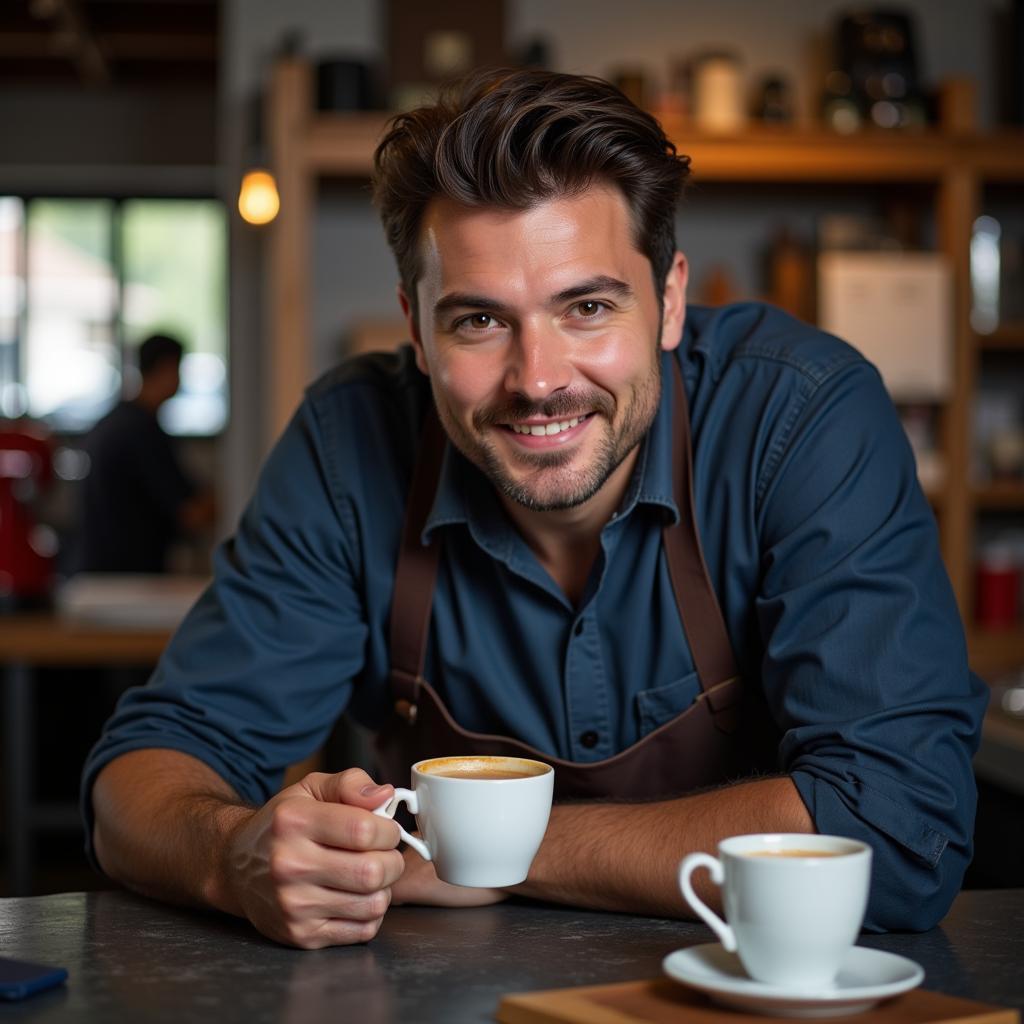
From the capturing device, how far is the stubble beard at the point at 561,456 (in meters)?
1.52

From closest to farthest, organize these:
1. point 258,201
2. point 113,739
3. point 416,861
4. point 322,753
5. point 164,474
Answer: point 416,861 → point 113,739 → point 322,753 → point 258,201 → point 164,474

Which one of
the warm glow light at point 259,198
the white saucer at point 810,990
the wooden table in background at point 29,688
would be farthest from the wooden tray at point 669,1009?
the warm glow light at point 259,198

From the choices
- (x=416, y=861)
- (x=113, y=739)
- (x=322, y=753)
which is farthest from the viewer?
(x=322, y=753)

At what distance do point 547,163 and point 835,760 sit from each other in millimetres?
627

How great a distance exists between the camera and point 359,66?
4.14 m

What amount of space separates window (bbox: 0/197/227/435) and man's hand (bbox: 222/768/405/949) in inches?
306

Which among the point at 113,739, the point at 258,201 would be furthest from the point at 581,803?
the point at 258,201

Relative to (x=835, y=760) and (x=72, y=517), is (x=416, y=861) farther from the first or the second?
(x=72, y=517)

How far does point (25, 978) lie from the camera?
1.00 meters

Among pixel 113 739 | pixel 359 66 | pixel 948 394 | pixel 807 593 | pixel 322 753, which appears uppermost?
pixel 359 66

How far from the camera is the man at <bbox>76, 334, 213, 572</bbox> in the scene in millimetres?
5180

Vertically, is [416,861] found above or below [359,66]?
below

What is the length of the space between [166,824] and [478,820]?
1.34 ft

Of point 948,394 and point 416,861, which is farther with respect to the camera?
point 948,394
